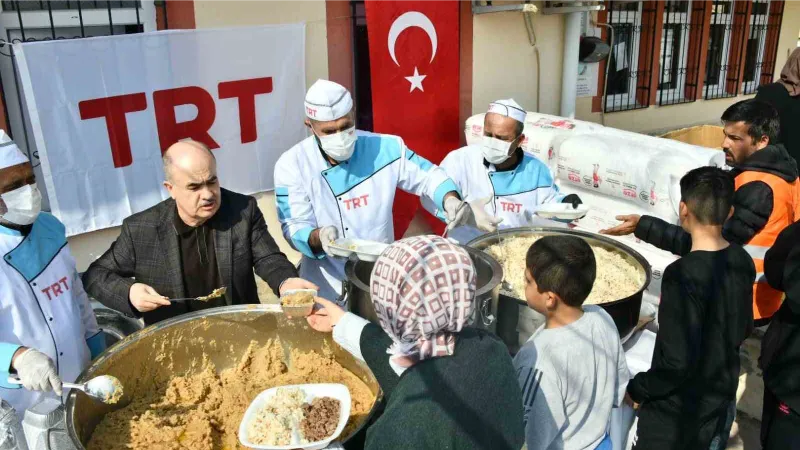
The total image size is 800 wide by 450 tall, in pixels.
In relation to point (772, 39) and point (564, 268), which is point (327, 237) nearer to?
point (564, 268)

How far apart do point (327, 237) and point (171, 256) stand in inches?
24.7

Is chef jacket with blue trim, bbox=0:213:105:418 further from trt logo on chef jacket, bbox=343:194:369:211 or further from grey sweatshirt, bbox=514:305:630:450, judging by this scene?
grey sweatshirt, bbox=514:305:630:450

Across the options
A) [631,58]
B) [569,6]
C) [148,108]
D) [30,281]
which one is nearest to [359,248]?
[30,281]

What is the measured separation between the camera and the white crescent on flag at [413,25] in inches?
179

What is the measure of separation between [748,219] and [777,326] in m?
0.61

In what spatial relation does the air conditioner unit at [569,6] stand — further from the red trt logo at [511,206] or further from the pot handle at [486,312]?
the pot handle at [486,312]

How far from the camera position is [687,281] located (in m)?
2.00

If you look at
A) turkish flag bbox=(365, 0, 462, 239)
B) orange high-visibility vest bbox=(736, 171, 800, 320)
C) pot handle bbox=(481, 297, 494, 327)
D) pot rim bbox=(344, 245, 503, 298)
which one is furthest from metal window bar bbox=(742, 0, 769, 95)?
pot handle bbox=(481, 297, 494, 327)

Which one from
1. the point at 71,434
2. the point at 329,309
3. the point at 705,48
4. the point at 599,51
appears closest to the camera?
the point at 71,434

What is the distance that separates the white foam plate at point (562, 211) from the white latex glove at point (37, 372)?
87.9 inches

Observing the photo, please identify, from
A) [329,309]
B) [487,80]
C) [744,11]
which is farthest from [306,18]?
[744,11]

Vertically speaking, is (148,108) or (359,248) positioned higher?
(148,108)

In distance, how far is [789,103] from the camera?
432 centimetres

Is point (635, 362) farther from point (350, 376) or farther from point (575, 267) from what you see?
point (350, 376)
